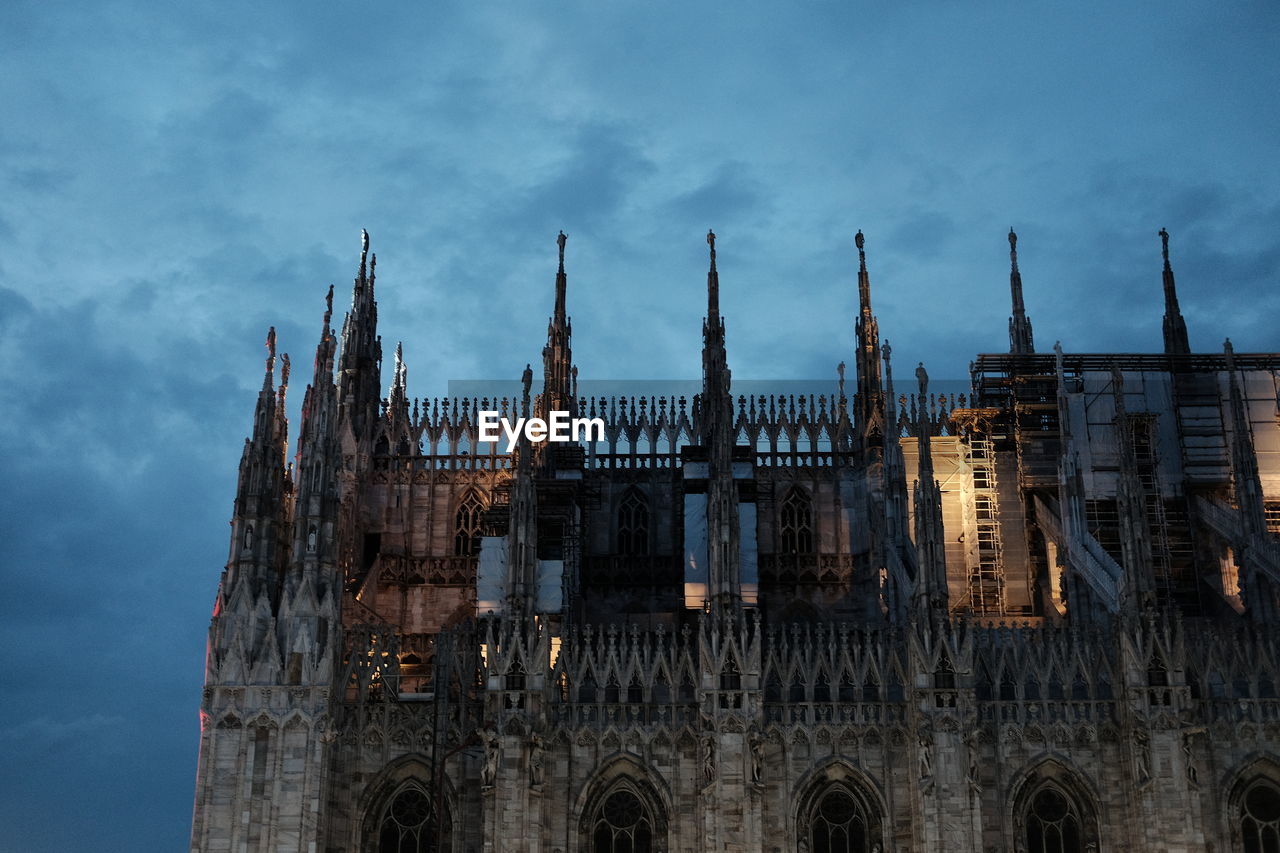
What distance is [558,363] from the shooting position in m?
61.8

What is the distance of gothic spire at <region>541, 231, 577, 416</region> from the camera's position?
198 feet

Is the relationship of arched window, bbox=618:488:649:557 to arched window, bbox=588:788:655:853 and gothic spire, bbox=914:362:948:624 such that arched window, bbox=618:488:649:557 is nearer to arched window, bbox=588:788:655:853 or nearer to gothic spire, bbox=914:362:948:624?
gothic spire, bbox=914:362:948:624

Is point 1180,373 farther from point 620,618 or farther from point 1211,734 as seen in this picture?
point 620,618

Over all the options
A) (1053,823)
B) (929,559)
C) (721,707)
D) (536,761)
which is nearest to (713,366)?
(929,559)

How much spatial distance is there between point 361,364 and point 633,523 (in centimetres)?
1455

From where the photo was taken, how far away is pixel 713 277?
60.3 m

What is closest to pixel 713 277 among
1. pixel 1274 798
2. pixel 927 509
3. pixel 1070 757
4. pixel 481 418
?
pixel 481 418

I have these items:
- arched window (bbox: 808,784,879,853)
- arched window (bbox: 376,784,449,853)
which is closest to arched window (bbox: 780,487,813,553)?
arched window (bbox: 808,784,879,853)

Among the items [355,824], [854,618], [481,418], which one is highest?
[481,418]

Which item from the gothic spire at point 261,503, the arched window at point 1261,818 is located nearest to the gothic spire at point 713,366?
the gothic spire at point 261,503

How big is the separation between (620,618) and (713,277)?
591 inches

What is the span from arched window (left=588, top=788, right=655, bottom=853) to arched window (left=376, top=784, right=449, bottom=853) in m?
4.84

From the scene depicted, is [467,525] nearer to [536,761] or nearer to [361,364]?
[361,364]
